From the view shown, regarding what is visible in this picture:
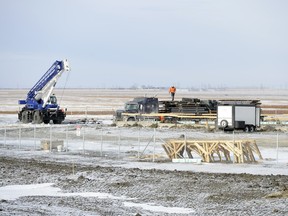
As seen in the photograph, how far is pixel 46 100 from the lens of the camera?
213ft

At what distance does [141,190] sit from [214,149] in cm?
896

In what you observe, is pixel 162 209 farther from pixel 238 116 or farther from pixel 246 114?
pixel 246 114

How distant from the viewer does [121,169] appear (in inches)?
1124

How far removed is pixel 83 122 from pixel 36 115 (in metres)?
4.23

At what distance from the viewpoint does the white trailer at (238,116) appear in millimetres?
51188

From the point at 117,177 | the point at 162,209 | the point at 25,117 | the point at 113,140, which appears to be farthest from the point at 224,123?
the point at 162,209

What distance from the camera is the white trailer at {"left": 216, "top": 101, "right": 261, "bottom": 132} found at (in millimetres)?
51188

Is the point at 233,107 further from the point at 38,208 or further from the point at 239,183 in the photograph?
the point at 38,208

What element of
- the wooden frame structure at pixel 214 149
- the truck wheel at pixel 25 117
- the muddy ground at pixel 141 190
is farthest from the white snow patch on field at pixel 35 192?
the truck wheel at pixel 25 117

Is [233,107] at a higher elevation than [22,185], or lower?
higher

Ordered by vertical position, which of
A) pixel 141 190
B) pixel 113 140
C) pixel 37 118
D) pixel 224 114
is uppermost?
pixel 224 114

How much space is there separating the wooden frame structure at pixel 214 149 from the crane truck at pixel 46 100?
107ft

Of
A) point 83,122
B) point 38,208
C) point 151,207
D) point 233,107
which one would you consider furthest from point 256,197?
point 83,122

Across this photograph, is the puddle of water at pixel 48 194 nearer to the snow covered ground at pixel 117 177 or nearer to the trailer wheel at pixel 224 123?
the snow covered ground at pixel 117 177
